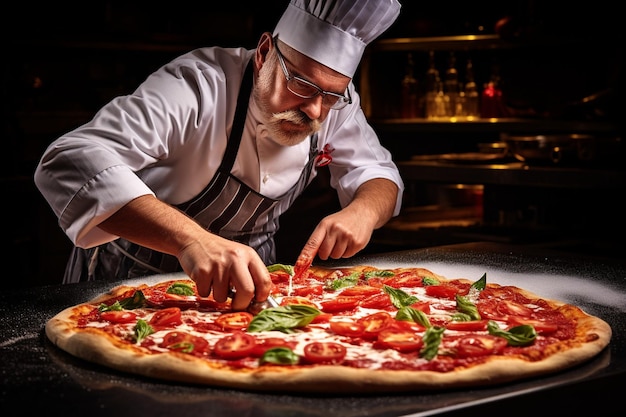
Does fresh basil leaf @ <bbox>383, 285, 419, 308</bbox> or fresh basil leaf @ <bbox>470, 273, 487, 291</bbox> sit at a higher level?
fresh basil leaf @ <bbox>383, 285, 419, 308</bbox>

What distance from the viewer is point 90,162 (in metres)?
2.32

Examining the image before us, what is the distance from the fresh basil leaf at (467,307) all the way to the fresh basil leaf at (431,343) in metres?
0.32

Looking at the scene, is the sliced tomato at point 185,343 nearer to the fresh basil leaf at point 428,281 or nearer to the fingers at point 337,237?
the fingers at point 337,237

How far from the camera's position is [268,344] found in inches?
72.2

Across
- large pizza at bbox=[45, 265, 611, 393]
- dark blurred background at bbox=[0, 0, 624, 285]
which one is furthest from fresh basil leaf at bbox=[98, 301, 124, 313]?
dark blurred background at bbox=[0, 0, 624, 285]

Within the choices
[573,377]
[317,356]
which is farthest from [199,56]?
[573,377]

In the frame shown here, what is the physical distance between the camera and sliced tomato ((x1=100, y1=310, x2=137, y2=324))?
83.0 inches

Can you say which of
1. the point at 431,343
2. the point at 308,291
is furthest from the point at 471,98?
the point at 431,343

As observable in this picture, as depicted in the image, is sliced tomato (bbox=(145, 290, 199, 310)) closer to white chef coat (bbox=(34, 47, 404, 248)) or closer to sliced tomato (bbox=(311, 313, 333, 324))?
white chef coat (bbox=(34, 47, 404, 248))

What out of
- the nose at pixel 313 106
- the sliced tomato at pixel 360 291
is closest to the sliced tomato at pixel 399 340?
the sliced tomato at pixel 360 291

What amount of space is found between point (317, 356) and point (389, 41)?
15.0 feet

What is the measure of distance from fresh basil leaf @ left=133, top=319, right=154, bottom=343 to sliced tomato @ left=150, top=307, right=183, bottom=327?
9 cm

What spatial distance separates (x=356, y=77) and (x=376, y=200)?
3.56 metres

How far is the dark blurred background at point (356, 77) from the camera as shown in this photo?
5238mm
